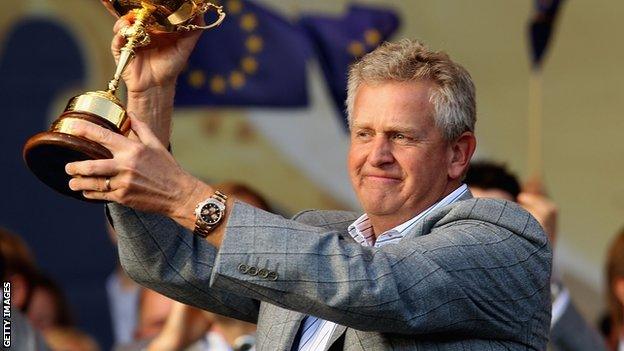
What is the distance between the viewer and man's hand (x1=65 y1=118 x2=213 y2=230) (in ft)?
10.2

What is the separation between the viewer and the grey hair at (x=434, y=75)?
3520mm

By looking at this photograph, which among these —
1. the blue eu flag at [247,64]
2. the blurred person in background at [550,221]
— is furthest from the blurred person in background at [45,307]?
the blurred person in background at [550,221]

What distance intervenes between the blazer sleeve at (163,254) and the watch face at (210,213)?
0.83ft

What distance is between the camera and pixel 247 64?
7125 millimetres

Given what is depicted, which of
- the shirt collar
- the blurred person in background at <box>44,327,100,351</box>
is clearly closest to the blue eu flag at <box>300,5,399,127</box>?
the blurred person in background at <box>44,327,100,351</box>

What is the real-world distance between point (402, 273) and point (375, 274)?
6 cm

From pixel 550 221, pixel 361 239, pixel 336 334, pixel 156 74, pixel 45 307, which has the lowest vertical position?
pixel 45 307

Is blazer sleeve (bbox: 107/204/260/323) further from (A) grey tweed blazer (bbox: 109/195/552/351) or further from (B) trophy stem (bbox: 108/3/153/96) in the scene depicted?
(B) trophy stem (bbox: 108/3/153/96)

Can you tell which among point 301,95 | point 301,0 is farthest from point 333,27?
point 301,0

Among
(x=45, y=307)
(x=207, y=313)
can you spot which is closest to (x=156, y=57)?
(x=207, y=313)

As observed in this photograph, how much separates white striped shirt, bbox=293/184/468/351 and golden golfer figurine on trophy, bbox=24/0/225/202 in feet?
1.85

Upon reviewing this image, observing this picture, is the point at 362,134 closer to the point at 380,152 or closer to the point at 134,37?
the point at 380,152

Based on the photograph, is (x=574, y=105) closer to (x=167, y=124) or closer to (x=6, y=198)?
(x=6, y=198)

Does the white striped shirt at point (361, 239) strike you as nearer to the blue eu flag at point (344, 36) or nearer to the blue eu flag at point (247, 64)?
the blue eu flag at point (344, 36)
